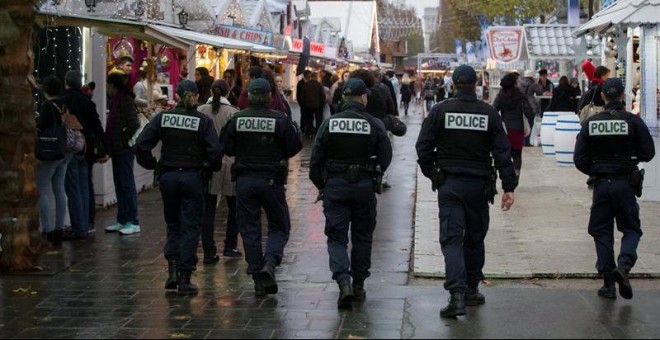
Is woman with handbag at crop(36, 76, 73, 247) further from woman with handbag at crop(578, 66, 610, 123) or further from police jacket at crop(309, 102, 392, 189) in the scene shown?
woman with handbag at crop(578, 66, 610, 123)

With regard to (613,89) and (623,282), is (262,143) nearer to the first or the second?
(613,89)

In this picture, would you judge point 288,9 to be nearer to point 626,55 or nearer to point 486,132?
point 626,55

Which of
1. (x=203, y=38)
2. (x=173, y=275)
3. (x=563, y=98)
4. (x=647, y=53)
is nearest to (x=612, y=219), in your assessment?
(x=173, y=275)

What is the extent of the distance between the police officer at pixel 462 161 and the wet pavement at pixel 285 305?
19.8 inches

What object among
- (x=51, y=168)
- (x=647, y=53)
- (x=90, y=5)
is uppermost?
(x=90, y=5)

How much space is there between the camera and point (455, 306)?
25.5 feet

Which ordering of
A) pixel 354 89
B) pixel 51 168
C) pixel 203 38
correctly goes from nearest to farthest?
1. pixel 354 89
2. pixel 51 168
3. pixel 203 38

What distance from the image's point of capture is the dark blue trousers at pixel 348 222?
8.29 m

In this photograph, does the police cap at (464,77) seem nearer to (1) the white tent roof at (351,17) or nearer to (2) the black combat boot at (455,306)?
(2) the black combat boot at (455,306)

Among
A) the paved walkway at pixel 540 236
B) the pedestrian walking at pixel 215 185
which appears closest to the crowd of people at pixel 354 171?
the paved walkway at pixel 540 236

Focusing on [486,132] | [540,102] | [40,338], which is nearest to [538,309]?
[486,132]

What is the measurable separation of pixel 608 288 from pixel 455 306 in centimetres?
153

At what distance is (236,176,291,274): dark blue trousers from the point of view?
872 centimetres

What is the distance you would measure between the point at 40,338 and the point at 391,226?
5961 millimetres
